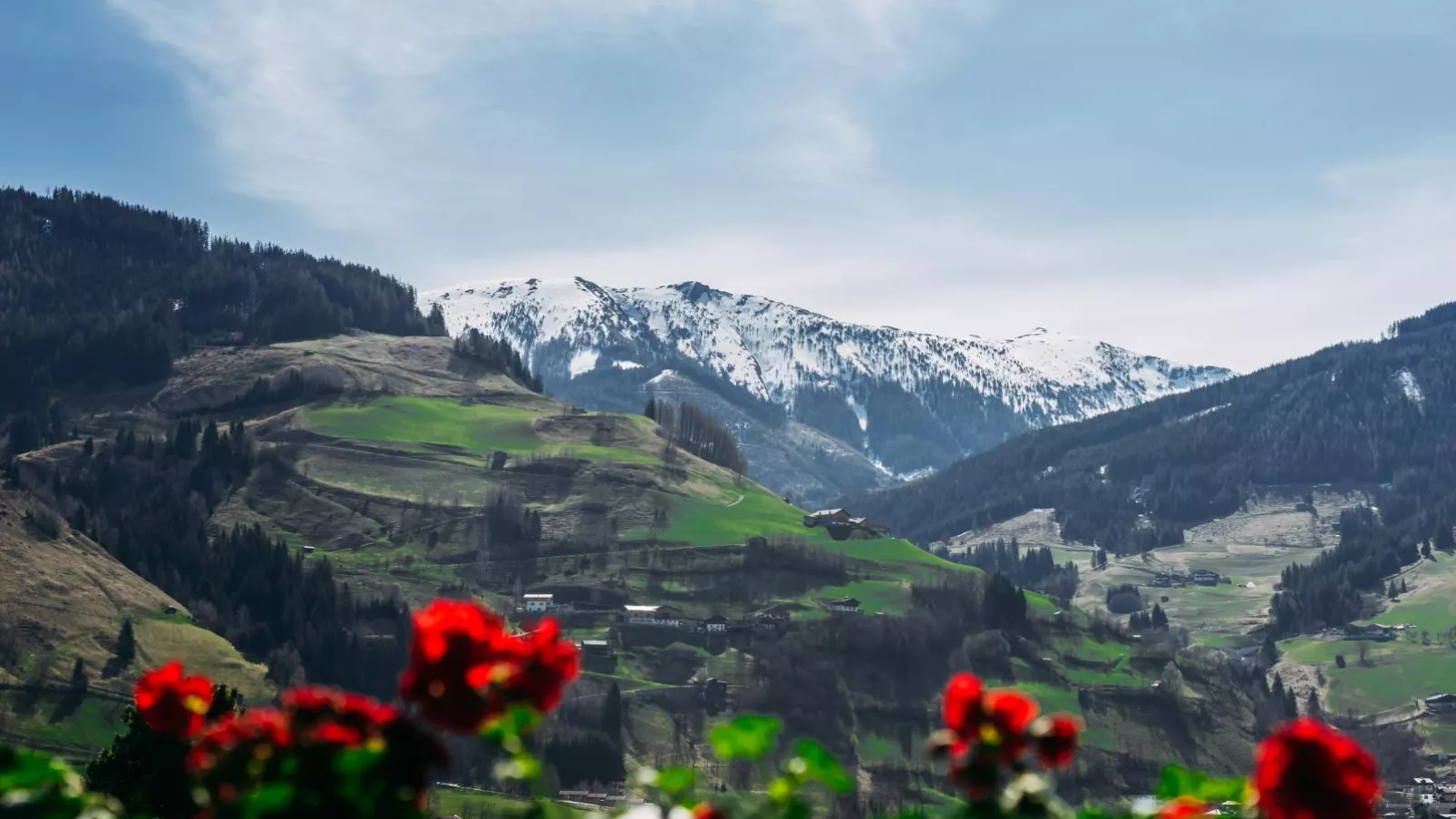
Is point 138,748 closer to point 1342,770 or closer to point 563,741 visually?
point 1342,770

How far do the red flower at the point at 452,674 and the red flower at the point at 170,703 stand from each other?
13.9 feet

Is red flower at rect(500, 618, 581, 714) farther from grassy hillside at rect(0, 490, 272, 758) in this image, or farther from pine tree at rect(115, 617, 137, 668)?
pine tree at rect(115, 617, 137, 668)

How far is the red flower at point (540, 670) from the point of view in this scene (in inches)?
488

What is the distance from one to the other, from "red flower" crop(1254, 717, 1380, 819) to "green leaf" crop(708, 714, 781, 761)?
418 centimetres

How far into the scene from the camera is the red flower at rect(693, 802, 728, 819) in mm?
13156

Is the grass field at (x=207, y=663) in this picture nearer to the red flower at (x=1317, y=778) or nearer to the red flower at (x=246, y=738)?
the red flower at (x=246, y=738)

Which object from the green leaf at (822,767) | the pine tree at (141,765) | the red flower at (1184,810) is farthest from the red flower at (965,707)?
the pine tree at (141,765)

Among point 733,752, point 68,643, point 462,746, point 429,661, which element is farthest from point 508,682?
point 68,643

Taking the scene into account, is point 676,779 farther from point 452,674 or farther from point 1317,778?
point 1317,778

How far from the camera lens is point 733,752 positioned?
13.7 metres

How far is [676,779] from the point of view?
45.7ft

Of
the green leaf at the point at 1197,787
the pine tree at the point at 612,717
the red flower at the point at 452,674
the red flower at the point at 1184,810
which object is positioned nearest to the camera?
the red flower at the point at 452,674

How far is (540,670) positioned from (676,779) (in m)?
2.14

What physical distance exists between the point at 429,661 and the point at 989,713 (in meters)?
4.49
